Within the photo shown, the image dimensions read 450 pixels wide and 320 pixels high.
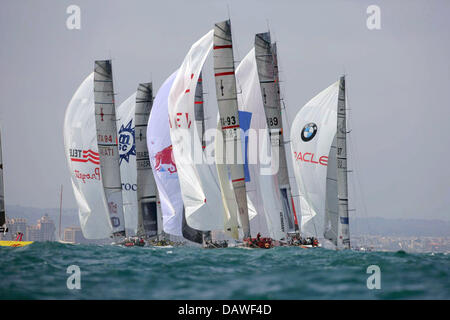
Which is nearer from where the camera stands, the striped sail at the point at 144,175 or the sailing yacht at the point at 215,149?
the sailing yacht at the point at 215,149

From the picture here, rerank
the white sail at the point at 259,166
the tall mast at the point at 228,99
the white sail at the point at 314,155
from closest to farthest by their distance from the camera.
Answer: the tall mast at the point at 228,99 < the white sail at the point at 259,166 < the white sail at the point at 314,155

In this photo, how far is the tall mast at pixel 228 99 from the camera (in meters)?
28.6

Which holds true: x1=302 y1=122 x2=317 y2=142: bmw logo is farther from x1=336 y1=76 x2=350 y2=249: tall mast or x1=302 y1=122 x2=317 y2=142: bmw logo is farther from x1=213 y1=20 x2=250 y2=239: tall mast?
x1=213 y1=20 x2=250 y2=239: tall mast

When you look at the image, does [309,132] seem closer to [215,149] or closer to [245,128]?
[245,128]

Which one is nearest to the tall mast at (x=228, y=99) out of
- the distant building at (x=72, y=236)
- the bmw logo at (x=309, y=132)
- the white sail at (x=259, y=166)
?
the white sail at (x=259, y=166)

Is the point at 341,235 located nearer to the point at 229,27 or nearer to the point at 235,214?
the point at 235,214

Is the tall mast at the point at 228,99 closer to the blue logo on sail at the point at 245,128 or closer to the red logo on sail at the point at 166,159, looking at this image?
the blue logo on sail at the point at 245,128

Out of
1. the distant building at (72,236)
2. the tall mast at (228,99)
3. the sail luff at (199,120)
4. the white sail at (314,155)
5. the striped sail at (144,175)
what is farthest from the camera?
the distant building at (72,236)

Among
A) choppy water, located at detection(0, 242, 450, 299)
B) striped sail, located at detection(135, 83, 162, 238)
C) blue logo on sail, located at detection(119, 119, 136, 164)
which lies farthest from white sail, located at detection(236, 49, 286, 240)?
blue logo on sail, located at detection(119, 119, 136, 164)

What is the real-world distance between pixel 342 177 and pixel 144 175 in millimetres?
10549

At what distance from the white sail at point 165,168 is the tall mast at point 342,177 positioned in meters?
8.11

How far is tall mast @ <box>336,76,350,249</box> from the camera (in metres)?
35.9
